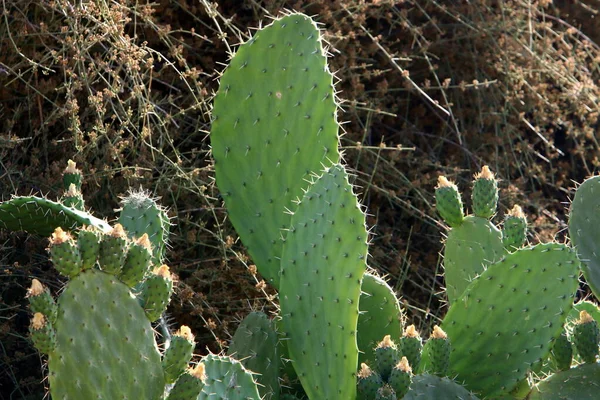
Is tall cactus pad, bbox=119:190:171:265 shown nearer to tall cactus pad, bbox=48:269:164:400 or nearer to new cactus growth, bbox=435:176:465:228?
tall cactus pad, bbox=48:269:164:400

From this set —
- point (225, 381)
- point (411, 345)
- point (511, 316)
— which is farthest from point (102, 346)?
point (511, 316)

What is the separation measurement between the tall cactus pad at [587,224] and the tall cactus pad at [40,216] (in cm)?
99

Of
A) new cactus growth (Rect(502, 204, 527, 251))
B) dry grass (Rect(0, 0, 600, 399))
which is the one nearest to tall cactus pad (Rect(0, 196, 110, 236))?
dry grass (Rect(0, 0, 600, 399))

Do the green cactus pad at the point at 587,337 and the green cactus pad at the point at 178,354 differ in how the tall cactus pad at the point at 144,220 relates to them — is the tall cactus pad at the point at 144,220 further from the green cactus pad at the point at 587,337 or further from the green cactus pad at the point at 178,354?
the green cactus pad at the point at 587,337

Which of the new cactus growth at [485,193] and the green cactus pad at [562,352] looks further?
the new cactus growth at [485,193]

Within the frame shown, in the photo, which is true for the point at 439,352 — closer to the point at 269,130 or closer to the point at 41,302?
the point at 269,130

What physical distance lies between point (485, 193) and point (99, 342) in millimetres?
942

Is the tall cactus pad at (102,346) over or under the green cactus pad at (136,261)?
under

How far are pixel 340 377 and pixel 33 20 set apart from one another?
1.41 m

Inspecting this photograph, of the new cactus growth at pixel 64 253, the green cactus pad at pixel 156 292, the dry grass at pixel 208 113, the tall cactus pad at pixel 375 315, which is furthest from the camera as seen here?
the dry grass at pixel 208 113

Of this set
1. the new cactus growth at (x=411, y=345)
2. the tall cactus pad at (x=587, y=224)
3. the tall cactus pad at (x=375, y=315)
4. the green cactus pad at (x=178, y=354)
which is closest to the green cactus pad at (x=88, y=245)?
the green cactus pad at (x=178, y=354)

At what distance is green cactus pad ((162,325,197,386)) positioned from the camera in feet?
4.40

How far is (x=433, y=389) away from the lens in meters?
1.62

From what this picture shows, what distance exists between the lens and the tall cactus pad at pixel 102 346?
1319mm
